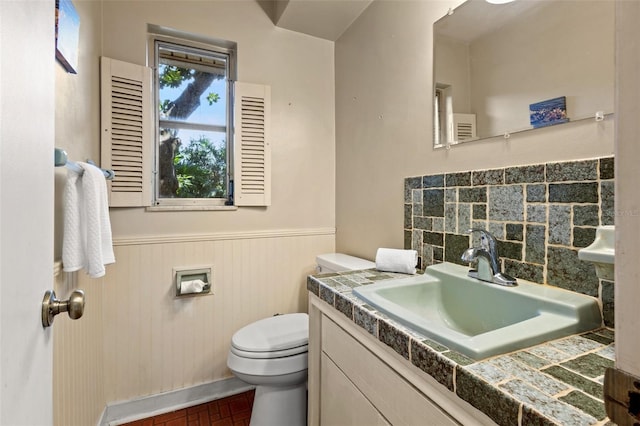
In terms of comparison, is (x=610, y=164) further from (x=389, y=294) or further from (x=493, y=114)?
(x=389, y=294)

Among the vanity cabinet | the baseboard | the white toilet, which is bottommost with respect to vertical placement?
the baseboard

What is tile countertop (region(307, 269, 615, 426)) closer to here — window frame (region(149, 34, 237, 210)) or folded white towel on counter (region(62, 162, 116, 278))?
folded white towel on counter (region(62, 162, 116, 278))

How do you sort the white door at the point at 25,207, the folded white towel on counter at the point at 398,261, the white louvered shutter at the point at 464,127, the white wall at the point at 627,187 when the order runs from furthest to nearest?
the folded white towel on counter at the point at 398,261 → the white louvered shutter at the point at 464,127 → the white door at the point at 25,207 → the white wall at the point at 627,187

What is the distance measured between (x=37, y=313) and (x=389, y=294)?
883mm

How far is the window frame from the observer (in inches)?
68.2

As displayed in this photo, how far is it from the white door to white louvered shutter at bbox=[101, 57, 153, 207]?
1.03 metres

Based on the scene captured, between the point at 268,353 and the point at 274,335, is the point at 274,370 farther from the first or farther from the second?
the point at 274,335

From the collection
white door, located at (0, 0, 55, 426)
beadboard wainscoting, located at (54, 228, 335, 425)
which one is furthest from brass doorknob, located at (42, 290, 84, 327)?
beadboard wainscoting, located at (54, 228, 335, 425)

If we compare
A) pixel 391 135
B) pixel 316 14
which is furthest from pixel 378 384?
pixel 316 14

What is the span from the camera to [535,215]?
0.92 m

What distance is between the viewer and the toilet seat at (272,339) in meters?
1.35

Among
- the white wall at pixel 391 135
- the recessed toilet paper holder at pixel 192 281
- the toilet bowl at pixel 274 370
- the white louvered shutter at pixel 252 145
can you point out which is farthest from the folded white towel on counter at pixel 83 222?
the white wall at pixel 391 135

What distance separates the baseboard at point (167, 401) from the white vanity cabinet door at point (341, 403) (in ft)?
2.95

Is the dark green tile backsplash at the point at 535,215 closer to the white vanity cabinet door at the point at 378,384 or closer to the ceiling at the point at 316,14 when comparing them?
the white vanity cabinet door at the point at 378,384
